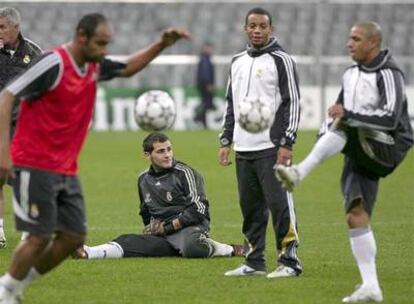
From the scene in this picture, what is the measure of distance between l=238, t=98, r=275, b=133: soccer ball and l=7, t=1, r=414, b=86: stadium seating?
90.8 feet

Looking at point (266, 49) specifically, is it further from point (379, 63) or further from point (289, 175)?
point (289, 175)

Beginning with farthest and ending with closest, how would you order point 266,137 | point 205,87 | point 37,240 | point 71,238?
point 205,87 → point 266,137 → point 71,238 → point 37,240

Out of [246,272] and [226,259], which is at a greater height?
[246,272]

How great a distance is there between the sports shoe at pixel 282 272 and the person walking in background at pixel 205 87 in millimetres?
22124

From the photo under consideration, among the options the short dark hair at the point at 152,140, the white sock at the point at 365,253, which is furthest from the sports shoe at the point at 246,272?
the short dark hair at the point at 152,140

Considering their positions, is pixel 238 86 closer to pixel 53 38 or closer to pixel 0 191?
pixel 0 191

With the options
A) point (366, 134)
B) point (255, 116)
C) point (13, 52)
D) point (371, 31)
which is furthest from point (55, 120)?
point (13, 52)

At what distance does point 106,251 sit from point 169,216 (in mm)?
734

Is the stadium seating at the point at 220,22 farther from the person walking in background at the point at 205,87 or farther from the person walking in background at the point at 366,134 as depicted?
the person walking in background at the point at 366,134

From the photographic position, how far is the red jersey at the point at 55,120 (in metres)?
8.09

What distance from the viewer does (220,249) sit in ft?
37.8

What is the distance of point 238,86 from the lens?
398 inches

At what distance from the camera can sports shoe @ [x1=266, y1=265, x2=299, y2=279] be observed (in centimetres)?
1009

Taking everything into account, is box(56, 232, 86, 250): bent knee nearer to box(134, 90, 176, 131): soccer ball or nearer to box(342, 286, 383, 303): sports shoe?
box(134, 90, 176, 131): soccer ball
